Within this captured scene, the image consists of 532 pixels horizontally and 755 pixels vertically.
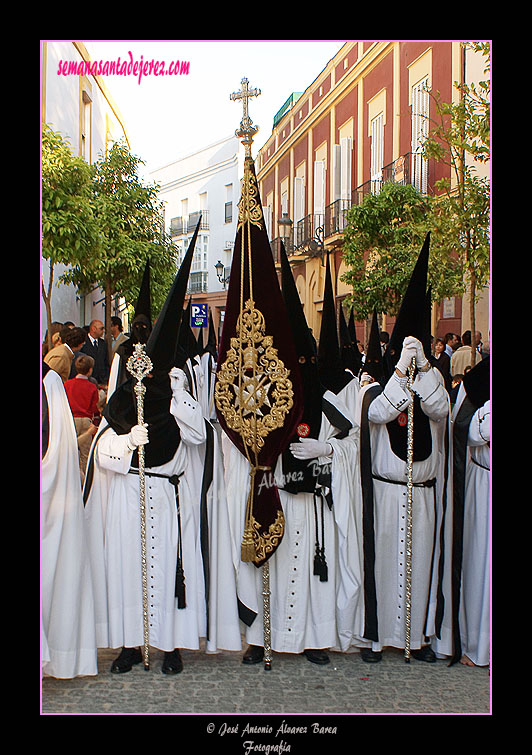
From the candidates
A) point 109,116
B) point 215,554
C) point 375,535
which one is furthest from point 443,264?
point 109,116

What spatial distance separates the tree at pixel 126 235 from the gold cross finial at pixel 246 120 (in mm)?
4919

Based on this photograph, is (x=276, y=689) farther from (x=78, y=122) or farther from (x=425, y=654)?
(x=78, y=122)

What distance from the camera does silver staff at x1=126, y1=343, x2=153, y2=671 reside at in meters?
3.88

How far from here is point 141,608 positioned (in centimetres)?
399

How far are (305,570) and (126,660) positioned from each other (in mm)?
1112

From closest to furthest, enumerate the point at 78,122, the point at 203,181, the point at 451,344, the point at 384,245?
the point at 451,344 < the point at 384,245 < the point at 78,122 < the point at 203,181

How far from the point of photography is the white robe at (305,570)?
4176 mm

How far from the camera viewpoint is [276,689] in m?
3.78

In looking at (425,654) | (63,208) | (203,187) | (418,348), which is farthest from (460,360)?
(203,187)

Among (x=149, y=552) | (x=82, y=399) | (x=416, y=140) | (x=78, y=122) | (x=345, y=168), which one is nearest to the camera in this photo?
(x=149, y=552)

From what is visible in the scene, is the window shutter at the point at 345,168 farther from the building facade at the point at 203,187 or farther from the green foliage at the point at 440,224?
the green foliage at the point at 440,224

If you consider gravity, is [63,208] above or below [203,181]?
below

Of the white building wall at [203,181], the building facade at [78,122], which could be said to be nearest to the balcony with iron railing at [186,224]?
the white building wall at [203,181]

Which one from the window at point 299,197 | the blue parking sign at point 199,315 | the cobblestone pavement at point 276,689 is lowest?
the cobblestone pavement at point 276,689
